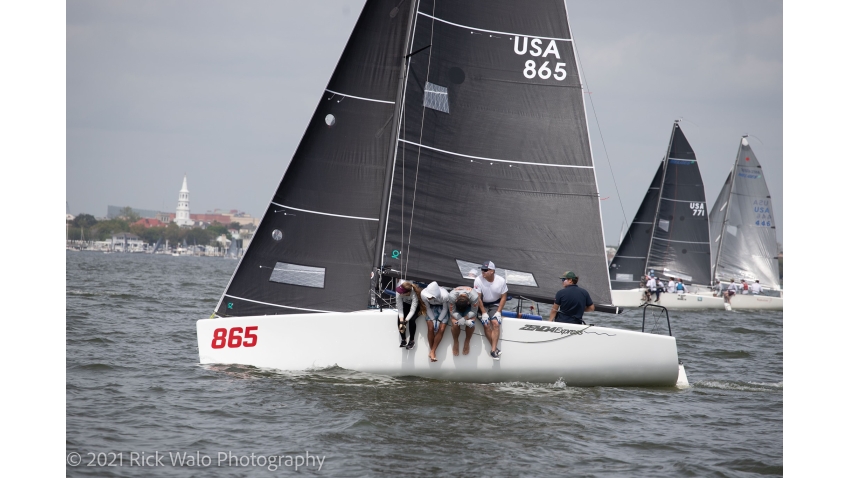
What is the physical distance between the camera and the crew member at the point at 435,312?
7.57m

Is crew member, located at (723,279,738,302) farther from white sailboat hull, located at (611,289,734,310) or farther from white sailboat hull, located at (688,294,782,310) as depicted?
white sailboat hull, located at (611,289,734,310)

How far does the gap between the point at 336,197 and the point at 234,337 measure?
5.73 feet

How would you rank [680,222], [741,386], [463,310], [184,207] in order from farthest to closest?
[184,207] < [680,222] < [741,386] < [463,310]

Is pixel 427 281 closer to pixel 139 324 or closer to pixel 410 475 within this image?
pixel 410 475

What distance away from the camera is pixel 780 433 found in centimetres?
664

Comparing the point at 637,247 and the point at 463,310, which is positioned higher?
the point at 637,247

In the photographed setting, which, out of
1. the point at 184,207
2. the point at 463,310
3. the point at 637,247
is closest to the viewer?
the point at 463,310

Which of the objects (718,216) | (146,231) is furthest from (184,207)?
(718,216)

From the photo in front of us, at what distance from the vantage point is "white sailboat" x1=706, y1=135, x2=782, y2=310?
2828 centimetres

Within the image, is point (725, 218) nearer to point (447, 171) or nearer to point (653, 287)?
point (653, 287)

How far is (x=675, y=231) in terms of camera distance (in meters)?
27.0

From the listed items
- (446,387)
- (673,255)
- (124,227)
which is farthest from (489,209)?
(124,227)

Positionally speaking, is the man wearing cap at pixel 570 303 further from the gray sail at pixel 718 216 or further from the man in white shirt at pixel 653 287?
the gray sail at pixel 718 216

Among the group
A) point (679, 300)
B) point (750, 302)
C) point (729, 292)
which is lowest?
point (750, 302)
